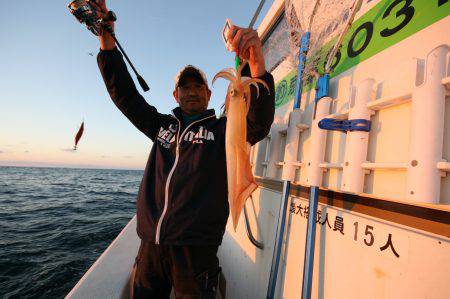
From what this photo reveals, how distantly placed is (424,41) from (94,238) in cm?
967

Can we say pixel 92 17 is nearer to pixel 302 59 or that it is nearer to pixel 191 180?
pixel 191 180

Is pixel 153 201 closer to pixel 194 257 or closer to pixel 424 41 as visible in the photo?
pixel 194 257

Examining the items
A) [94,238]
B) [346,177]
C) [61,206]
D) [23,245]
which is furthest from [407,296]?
[61,206]

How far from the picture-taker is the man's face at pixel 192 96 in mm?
2609

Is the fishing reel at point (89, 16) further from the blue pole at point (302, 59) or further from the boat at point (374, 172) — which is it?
the boat at point (374, 172)

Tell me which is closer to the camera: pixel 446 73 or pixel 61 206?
pixel 446 73

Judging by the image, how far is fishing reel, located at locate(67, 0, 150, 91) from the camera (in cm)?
238

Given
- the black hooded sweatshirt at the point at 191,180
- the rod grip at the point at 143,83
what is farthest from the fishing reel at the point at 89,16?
the black hooded sweatshirt at the point at 191,180

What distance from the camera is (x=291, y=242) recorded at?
82.6 inches

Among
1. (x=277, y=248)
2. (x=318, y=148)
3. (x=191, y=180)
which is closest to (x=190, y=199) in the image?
(x=191, y=180)

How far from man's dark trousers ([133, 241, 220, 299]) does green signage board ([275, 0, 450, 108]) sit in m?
2.05

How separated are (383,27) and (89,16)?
112 inches

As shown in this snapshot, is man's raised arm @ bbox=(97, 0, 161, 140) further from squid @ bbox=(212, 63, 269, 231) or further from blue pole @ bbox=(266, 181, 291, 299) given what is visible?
blue pole @ bbox=(266, 181, 291, 299)

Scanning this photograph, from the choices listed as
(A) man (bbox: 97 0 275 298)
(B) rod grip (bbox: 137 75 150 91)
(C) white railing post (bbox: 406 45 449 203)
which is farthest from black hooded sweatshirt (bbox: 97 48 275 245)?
(C) white railing post (bbox: 406 45 449 203)
